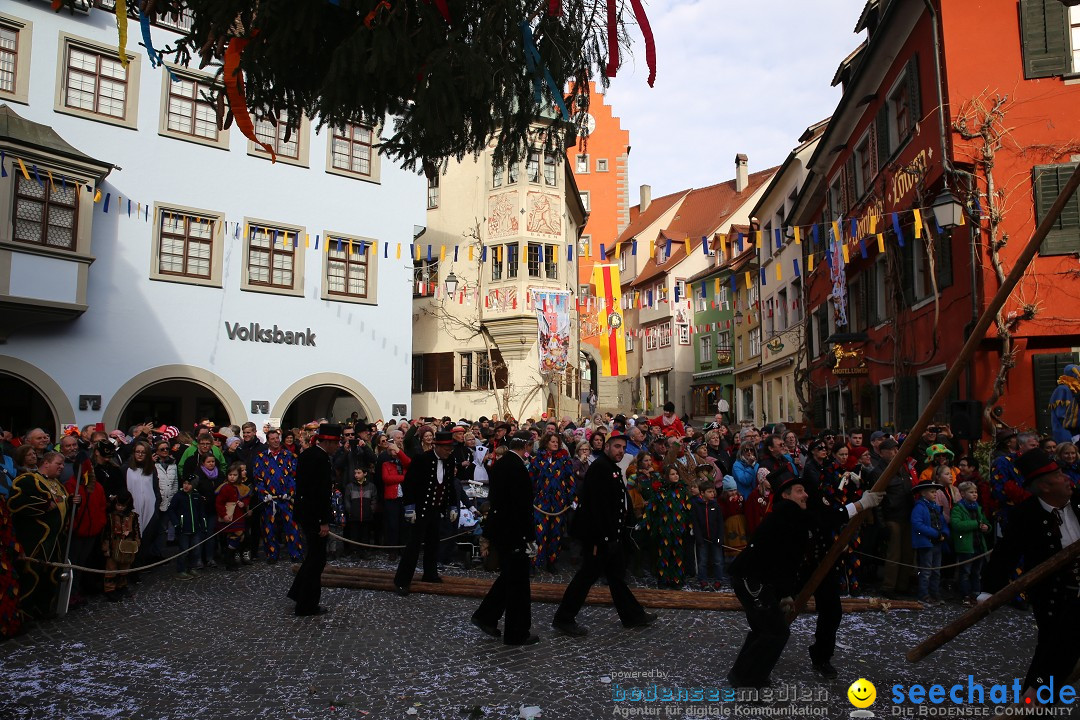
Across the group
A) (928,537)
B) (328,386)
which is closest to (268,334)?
(328,386)

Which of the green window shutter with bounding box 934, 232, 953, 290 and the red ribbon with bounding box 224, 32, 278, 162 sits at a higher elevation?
the green window shutter with bounding box 934, 232, 953, 290

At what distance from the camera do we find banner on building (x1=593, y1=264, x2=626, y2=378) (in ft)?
136

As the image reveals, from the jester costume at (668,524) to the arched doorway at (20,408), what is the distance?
18422 millimetres

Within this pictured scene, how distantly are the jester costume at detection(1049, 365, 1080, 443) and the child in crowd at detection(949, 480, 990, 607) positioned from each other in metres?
3.06

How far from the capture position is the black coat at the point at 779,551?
5.89 meters

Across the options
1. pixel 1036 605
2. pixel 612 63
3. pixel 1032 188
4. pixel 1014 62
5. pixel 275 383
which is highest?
pixel 1014 62

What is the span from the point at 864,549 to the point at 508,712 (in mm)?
6314

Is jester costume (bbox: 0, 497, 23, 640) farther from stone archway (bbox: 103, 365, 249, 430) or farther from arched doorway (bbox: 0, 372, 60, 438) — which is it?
arched doorway (bbox: 0, 372, 60, 438)

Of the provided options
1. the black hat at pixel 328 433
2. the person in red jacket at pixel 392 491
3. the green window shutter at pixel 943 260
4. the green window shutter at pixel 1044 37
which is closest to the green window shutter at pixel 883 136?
the green window shutter at pixel 943 260

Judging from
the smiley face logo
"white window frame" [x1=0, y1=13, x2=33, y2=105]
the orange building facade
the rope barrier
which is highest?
the orange building facade

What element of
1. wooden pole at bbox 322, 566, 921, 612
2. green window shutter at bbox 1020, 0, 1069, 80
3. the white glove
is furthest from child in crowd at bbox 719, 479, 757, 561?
green window shutter at bbox 1020, 0, 1069, 80

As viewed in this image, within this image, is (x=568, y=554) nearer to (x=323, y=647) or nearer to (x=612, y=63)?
(x=323, y=647)

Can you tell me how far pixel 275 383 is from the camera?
2083cm

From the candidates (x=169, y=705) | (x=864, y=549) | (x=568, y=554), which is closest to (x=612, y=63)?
(x=169, y=705)
